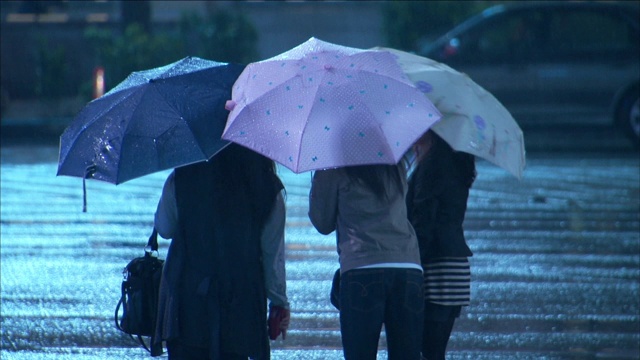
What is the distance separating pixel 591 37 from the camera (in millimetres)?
16234

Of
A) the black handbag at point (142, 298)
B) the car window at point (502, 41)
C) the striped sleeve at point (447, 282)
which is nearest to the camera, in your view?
the black handbag at point (142, 298)

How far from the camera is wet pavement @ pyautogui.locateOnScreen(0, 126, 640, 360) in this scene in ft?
21.7

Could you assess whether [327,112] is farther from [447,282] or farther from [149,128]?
[447,282]

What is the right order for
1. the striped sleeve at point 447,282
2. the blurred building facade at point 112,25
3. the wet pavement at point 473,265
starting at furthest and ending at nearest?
the blurred building facade at point 112,25, the wet pavement at point 473,265, the striped sleeve at point 447,282

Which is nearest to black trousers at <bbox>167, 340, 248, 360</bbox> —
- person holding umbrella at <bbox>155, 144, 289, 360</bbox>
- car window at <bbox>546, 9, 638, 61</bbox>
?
person holding umbrella at <bbox>155, 144, 289, 360</bbox>

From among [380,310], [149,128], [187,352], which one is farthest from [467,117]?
[187,352]

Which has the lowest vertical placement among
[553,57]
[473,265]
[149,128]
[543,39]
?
[473,265]

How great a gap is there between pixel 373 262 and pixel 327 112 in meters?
0.60

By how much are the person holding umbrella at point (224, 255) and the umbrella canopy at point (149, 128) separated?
8.0 inches

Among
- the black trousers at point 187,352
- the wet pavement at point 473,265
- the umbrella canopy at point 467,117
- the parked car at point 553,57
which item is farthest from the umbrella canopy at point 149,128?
the parked car at point 553,57

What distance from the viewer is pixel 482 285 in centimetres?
809

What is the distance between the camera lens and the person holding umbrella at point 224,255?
4.19 metres

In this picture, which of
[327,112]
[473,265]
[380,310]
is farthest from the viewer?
[473,265]

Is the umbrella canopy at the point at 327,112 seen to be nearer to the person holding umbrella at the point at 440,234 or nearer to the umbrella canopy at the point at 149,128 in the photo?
the umbrella canopy at the point at 149,128
